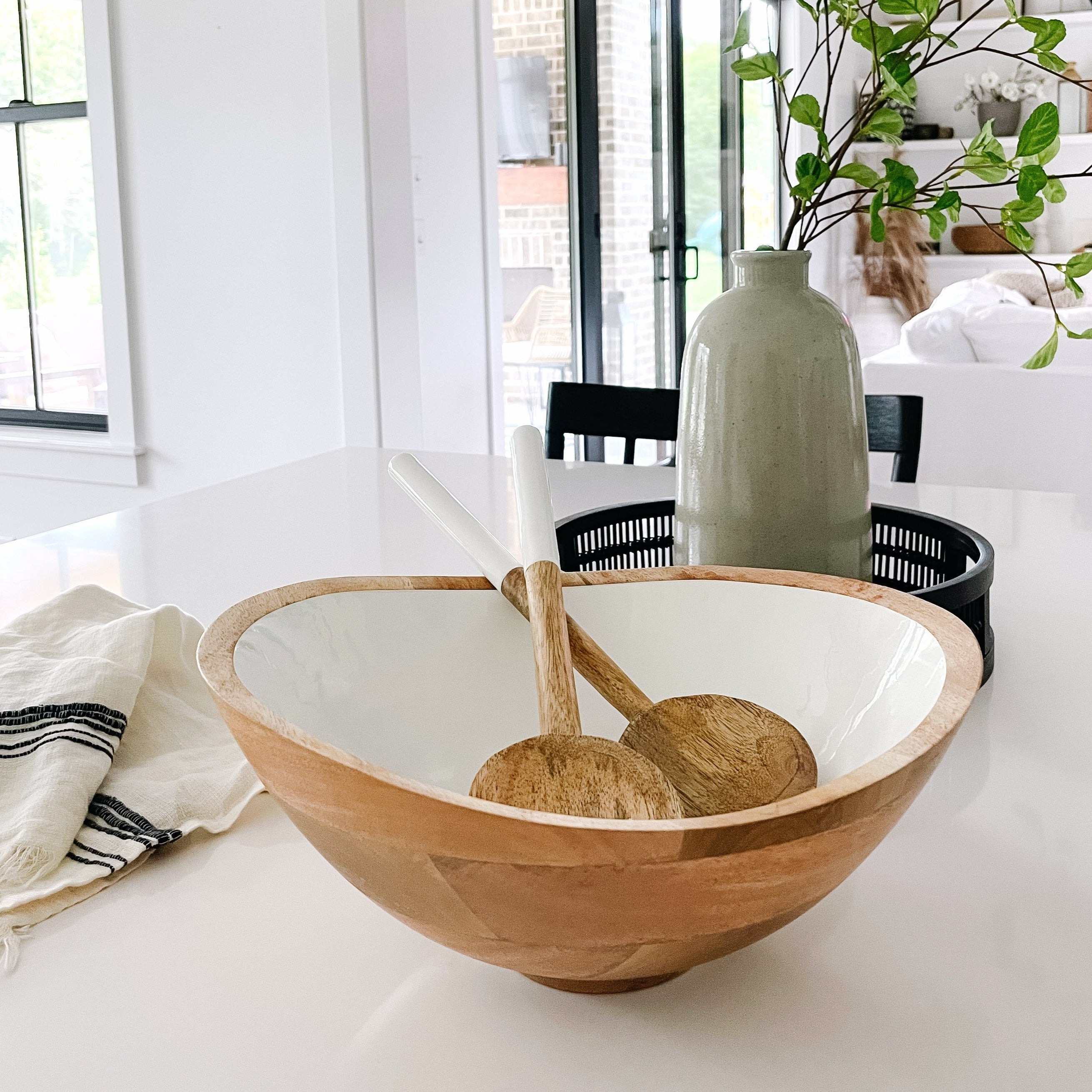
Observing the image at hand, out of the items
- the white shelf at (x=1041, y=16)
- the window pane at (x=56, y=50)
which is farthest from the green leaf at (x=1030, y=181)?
the white shelf at (x=1041, y=16)

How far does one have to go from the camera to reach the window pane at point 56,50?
3184 millimetres

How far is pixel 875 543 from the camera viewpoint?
881 millimetres

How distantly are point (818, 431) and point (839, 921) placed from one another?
313mm

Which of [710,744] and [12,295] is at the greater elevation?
[12,295]

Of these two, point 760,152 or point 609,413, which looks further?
point 760,152

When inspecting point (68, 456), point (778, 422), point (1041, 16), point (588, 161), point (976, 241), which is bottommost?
point (68, 456)

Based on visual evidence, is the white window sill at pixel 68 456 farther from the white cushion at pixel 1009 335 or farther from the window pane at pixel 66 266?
the white cushion at pixel 1009 335

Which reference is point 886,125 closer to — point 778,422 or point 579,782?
point 778,422

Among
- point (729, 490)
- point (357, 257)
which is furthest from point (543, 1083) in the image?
point (357, 257)

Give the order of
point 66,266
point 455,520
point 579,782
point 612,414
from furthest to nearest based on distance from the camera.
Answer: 1. point 66,266
2. point 612,414
3. point 455,520
4. point 579,782

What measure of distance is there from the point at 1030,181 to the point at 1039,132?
26mm

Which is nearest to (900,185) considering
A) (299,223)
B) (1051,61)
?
(1051,61)

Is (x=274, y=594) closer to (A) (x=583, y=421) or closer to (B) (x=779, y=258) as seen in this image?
(B) (x=779, y=258)

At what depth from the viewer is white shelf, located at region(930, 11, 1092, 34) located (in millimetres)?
5984
